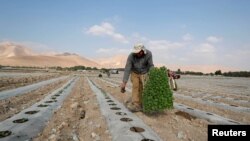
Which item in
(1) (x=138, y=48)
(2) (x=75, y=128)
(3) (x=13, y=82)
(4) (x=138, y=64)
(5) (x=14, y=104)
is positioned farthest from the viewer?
(3) (x=13, y=82)

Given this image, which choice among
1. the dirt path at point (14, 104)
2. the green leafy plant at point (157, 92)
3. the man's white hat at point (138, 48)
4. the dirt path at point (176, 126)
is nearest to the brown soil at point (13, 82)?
the dirt path at point (14, 104)

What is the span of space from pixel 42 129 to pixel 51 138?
682mm

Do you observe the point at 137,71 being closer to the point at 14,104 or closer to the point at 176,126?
the point at 176,126

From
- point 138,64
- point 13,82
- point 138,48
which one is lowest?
point 13,82

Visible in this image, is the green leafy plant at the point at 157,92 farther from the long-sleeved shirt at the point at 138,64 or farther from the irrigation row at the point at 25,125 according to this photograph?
the irrigation row at the point at 25,125

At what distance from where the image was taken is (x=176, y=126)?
21.5 ft

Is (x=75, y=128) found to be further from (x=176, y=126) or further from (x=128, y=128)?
(x=176, y=126)

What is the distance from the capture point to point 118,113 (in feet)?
25.0

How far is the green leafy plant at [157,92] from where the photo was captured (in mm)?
7105

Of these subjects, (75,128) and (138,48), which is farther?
(138,48)

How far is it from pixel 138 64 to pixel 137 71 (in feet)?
0.72

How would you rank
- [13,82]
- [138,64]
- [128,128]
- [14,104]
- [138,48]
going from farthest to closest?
[13,82] < [14,104] < [138,64] < [138,48] < [128,128]

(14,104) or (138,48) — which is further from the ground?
(138,48)

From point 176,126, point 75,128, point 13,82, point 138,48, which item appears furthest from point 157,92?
point 13,82
